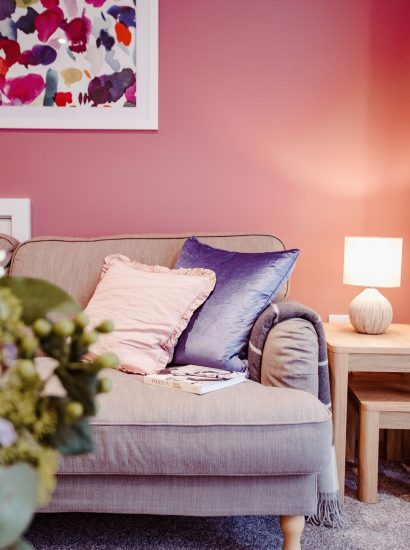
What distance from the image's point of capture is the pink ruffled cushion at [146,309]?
5.92 feet

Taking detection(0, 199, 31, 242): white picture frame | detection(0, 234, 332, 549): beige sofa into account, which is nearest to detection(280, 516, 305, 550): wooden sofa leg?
detection(0, 234, 332, 549): beige sofa

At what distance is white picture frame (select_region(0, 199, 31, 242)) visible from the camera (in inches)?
99.7

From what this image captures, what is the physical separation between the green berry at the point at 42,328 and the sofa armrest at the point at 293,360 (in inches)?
45.9

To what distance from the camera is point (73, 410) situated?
519mm

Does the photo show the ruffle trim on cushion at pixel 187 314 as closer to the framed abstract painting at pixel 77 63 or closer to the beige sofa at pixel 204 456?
the beige sofa at pixel 204 456

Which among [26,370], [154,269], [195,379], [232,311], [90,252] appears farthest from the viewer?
[90,252]

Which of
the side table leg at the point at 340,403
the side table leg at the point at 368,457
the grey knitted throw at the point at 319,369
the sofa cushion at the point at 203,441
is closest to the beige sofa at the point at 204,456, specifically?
the sofa cushion at the point at 203,441

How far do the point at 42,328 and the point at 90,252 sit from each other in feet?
5.66

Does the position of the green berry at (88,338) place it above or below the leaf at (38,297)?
below

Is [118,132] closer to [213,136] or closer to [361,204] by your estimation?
[213,136]

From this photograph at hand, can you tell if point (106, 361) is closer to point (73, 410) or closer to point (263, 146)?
point (73, 410)

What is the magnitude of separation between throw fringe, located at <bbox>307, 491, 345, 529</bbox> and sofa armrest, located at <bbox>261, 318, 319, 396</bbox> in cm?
35

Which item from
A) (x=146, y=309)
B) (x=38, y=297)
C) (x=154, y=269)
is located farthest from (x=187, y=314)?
(x=38, y=297)

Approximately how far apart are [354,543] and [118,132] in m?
1.89
